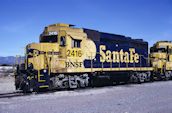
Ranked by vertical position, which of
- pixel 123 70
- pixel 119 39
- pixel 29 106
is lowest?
pixel 29 106

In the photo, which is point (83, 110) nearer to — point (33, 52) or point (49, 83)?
point (49, 83)

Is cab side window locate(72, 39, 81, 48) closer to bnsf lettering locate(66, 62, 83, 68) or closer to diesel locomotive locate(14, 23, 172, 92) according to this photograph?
diesel locomotive locate(14, 23, 172, 92)

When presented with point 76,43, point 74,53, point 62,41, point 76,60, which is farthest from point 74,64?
point 62,41

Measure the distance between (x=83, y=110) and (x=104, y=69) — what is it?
6136 mm

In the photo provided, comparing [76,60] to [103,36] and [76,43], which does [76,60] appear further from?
[103,36]

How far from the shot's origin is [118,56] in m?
12.6

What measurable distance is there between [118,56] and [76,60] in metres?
3.82

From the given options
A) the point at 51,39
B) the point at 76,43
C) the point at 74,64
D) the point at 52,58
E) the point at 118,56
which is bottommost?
the point at 74,64

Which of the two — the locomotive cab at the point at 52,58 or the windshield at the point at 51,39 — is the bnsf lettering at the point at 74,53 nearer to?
the locomotive cab at the point at 52,58

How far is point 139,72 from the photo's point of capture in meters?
14.2

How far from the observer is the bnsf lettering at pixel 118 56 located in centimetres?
1172

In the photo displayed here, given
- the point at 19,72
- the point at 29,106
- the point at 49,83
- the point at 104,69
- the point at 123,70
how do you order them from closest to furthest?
1. the point at 29,106
2. the point at 49,83
3. the point at 19,72
4. the point at 104,69
5. the point at 123,70

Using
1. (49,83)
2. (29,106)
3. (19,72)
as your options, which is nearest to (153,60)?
(49,83)

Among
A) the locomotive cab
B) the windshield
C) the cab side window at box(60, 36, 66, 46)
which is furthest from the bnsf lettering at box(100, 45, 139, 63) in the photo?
the windshield
